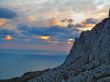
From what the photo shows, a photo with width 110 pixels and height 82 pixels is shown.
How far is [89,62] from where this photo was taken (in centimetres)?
11400

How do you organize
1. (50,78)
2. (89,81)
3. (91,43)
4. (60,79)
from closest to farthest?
(89,81)
(60,79)
(50,78)
(91,43)

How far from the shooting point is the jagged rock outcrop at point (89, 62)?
7475cm

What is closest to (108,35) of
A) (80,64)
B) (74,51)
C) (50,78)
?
(80,64)

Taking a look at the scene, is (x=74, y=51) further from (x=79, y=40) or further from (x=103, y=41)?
(x=103, y=41)

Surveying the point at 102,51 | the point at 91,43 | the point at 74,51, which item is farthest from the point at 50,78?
the point at 74,51

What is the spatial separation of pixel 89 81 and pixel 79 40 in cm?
8663

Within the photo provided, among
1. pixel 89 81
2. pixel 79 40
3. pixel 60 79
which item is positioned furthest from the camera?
pixel 79 40

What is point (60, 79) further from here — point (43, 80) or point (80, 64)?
point (80, 64)

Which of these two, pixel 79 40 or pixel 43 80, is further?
pixel 79 40

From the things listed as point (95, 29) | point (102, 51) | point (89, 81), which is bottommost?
point (89, 81)

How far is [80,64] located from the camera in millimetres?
118375

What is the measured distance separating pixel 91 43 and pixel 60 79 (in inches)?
1873

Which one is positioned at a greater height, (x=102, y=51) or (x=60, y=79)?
(x=102, y=51)

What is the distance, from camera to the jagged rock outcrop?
74.8m
